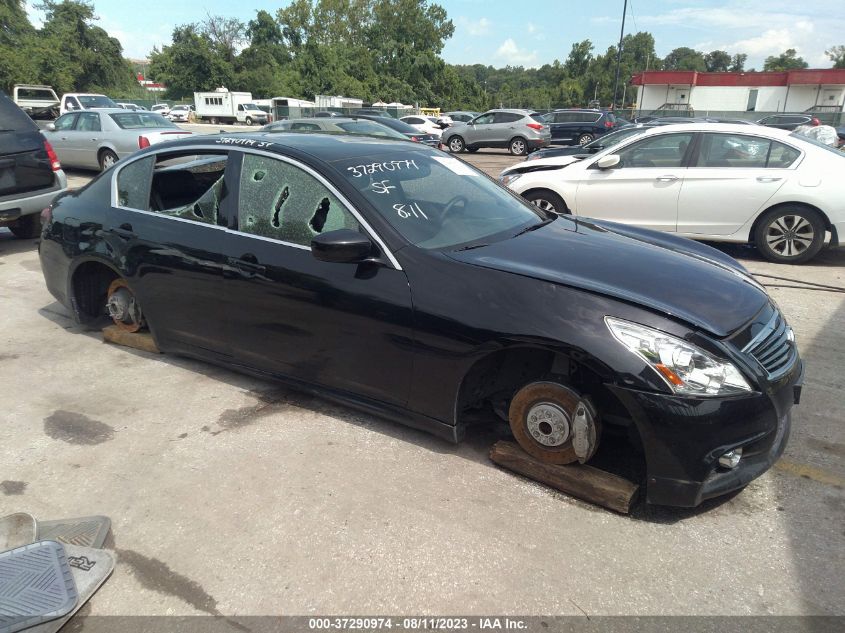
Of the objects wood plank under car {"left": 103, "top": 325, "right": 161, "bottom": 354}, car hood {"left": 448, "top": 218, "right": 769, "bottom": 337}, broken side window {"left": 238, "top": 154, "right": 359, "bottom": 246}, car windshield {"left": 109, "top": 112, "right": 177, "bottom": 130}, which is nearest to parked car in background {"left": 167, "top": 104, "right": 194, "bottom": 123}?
car windshield {"left": 109, "top": 112, "right": 177, "bottom": 130}

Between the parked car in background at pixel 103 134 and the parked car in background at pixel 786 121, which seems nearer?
the parked car in background at pixel 103 134

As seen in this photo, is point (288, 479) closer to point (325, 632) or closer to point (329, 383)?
point (329, 383)

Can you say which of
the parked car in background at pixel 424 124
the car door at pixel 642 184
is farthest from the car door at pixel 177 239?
the parked car in background at pixel 424 124

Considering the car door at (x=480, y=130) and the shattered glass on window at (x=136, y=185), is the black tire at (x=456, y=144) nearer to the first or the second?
the car door at (x=480, y=130)

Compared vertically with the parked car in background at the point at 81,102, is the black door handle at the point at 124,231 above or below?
below

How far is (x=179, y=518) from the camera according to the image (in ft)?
9.02

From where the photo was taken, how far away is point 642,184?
24.3 ft

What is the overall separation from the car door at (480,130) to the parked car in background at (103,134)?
41.5ft

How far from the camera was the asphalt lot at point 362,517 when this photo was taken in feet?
7.54

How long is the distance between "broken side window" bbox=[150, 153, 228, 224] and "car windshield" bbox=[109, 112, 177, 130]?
1011cm

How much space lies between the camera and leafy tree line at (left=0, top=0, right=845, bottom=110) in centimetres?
4962

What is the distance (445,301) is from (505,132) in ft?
69.2

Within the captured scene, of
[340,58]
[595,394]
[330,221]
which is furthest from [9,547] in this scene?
[340,58]

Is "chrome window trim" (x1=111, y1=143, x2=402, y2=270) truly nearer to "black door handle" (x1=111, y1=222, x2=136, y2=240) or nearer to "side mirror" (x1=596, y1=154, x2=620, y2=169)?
"black door handle" (x1=111, y1=222, x2=136, y2=240)
